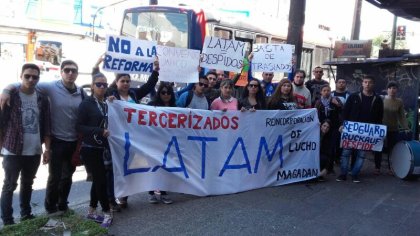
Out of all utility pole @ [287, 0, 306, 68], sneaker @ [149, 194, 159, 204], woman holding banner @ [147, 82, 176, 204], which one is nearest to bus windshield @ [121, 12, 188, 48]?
utility pole @ [287, 0, 306, 68]

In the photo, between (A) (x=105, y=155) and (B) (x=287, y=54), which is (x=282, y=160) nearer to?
(B) (x=287, y=54)

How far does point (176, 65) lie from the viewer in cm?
662

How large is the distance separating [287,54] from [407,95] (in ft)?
10.1

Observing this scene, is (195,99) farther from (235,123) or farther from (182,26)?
(182,26)

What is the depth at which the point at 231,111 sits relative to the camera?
618cm

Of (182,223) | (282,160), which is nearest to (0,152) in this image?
(182,223)

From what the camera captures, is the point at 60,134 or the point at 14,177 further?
the point at 60,134

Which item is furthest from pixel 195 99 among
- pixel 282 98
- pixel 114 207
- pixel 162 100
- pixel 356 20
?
pixel 356 20

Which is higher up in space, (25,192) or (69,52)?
(69,52)

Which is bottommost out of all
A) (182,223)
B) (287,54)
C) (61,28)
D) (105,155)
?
(182,223)

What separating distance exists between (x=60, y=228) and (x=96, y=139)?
96 cm

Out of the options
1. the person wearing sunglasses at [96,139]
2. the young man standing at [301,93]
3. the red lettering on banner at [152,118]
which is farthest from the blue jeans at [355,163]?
the person wearing sunglasses at [96,139]

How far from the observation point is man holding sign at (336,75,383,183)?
23.5 feet

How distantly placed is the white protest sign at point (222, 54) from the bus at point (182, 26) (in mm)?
2445
